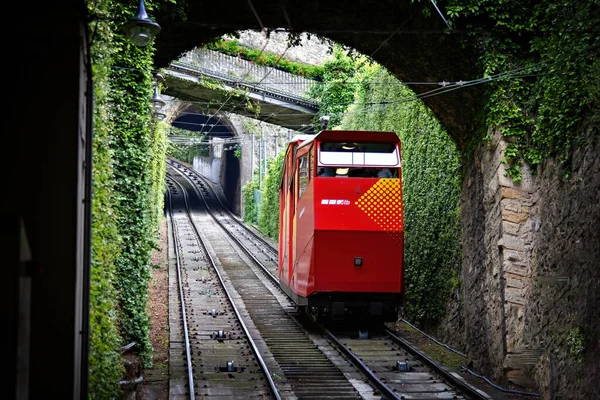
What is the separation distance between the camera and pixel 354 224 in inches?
596

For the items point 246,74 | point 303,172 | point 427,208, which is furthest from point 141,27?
point 246,74

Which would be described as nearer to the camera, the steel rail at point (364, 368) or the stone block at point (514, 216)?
the steel rail at point (364, 368)

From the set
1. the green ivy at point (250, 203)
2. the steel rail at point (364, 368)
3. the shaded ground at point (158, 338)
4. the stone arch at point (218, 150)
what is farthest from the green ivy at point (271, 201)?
the steel rail at point (364, 368)

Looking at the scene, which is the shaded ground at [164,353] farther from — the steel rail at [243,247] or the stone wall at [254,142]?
the stone wall at [254,142]

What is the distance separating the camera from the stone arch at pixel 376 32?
45.6 ft

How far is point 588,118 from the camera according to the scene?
405 inches

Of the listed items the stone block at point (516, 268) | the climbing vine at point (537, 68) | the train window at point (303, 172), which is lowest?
the stone block at point (516, 268)

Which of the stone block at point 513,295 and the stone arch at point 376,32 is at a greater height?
the stone arch at point 376,32

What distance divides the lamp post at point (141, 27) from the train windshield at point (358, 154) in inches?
240

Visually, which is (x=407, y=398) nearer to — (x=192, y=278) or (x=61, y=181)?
(x=61, y=181)

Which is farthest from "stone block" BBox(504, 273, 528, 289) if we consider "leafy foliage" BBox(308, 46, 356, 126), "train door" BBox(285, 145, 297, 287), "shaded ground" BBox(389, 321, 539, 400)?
"leafy foliage" BBox(308, 46, 356, 126)

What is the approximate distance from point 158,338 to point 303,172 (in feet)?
14.3

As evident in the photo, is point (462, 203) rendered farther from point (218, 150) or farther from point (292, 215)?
point (218, 150)

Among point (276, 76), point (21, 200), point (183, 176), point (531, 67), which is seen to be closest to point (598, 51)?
point (531, 67)
